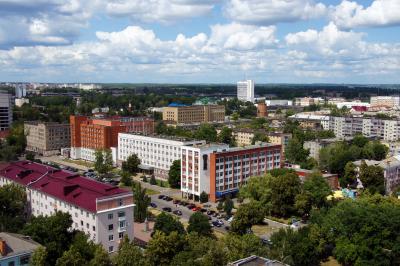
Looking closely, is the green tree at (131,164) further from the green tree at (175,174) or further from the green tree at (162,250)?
the green tree at (162,250)

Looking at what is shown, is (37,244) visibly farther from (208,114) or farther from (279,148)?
(208,114)

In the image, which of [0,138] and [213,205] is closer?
[213,205]

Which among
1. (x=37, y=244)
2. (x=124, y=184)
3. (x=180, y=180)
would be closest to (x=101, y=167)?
(x=124, y=184)

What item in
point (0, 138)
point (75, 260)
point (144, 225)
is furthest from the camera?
point (0, 138)

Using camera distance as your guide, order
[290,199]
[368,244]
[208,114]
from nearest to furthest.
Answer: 1. [368,244]
2. [290,199]
3. [208,114]

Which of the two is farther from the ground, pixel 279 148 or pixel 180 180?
pixel 279 148

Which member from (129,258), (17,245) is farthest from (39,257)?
(129,258)

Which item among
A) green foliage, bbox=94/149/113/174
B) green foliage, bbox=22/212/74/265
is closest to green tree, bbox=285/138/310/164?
green foliage, bbox=94/149/113/174

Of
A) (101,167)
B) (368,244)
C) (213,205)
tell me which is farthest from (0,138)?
(368,244)
